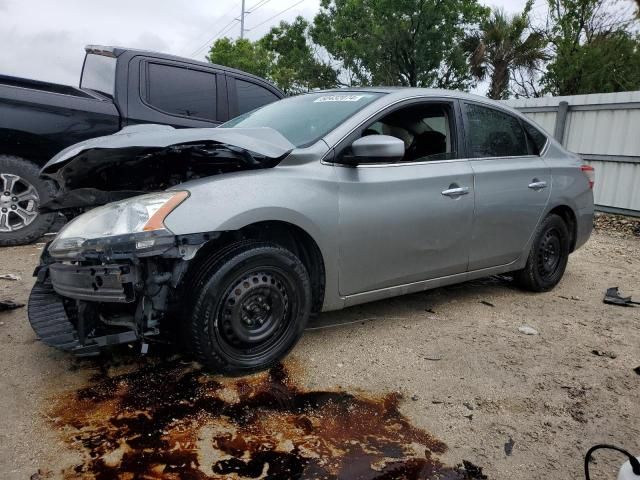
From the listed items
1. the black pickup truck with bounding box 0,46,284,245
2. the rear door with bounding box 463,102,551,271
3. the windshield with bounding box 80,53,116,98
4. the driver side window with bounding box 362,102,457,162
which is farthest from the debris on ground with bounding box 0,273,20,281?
the rear door with bounding box 463,102,551,271

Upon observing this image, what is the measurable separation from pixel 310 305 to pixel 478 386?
3.37 feet

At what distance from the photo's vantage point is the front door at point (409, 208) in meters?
3.06

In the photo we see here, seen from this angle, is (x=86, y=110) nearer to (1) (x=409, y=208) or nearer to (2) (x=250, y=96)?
(2) (x=250, y=96)

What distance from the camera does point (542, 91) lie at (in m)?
19.4

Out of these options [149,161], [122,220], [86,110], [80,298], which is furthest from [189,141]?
[86,110]

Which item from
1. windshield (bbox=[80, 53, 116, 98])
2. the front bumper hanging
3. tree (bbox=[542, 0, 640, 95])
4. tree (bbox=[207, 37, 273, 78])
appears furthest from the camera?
tree (bbox=[207, 37, 273, 78])

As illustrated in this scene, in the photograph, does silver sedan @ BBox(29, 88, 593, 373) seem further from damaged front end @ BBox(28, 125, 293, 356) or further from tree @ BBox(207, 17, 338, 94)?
tree @ BBox(207, 17, 338, 94)

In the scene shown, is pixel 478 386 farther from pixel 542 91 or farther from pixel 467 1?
pixel 467 1

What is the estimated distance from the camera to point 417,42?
20594 millimetres

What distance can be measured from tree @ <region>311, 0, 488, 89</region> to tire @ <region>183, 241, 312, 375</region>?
1961 cm

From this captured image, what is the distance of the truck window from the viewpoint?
17.8ft

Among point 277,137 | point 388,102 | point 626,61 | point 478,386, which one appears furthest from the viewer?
point 626,61

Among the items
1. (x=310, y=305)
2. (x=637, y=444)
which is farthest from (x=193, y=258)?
(x=637, y=444)

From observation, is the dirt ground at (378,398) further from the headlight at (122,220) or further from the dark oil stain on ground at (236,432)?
the headlight at (122,220)
